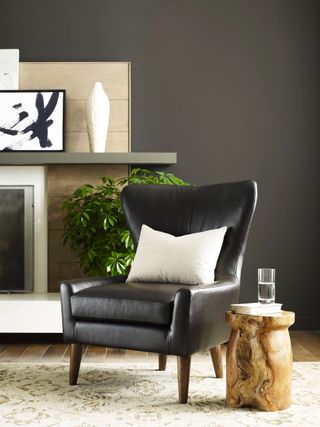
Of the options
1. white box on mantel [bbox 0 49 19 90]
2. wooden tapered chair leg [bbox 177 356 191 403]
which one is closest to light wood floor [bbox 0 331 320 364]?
wooden tapered chair leg [bbox 177 356 191 403]

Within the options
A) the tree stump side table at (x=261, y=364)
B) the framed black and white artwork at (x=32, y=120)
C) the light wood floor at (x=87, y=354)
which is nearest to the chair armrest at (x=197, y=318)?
the tree stump side table at (x=261, y=364)

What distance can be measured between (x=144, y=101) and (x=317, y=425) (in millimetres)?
2803

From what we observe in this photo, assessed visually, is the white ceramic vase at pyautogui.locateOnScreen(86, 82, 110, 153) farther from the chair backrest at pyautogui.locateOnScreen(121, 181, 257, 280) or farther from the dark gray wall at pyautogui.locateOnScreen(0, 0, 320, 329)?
the chair backrest at pyautogui.locateOnScreen(121, 181, 257, 280)

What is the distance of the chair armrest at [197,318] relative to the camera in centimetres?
272

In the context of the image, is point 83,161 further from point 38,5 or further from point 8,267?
point 38,5

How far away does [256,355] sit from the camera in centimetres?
264

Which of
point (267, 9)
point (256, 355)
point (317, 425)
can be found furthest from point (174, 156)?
point (317, 425)

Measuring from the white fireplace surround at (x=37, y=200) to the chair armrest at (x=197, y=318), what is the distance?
183cm

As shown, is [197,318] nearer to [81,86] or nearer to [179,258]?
[179,258]

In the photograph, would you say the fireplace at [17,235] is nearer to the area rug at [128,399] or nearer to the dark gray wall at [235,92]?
the dark gray wall at [235,92]

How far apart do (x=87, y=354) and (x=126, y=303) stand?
1168 mm

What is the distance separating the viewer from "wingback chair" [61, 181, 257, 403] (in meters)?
2.76

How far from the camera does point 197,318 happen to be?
9.09 feet

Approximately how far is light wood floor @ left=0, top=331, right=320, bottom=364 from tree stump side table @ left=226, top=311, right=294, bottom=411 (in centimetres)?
104
